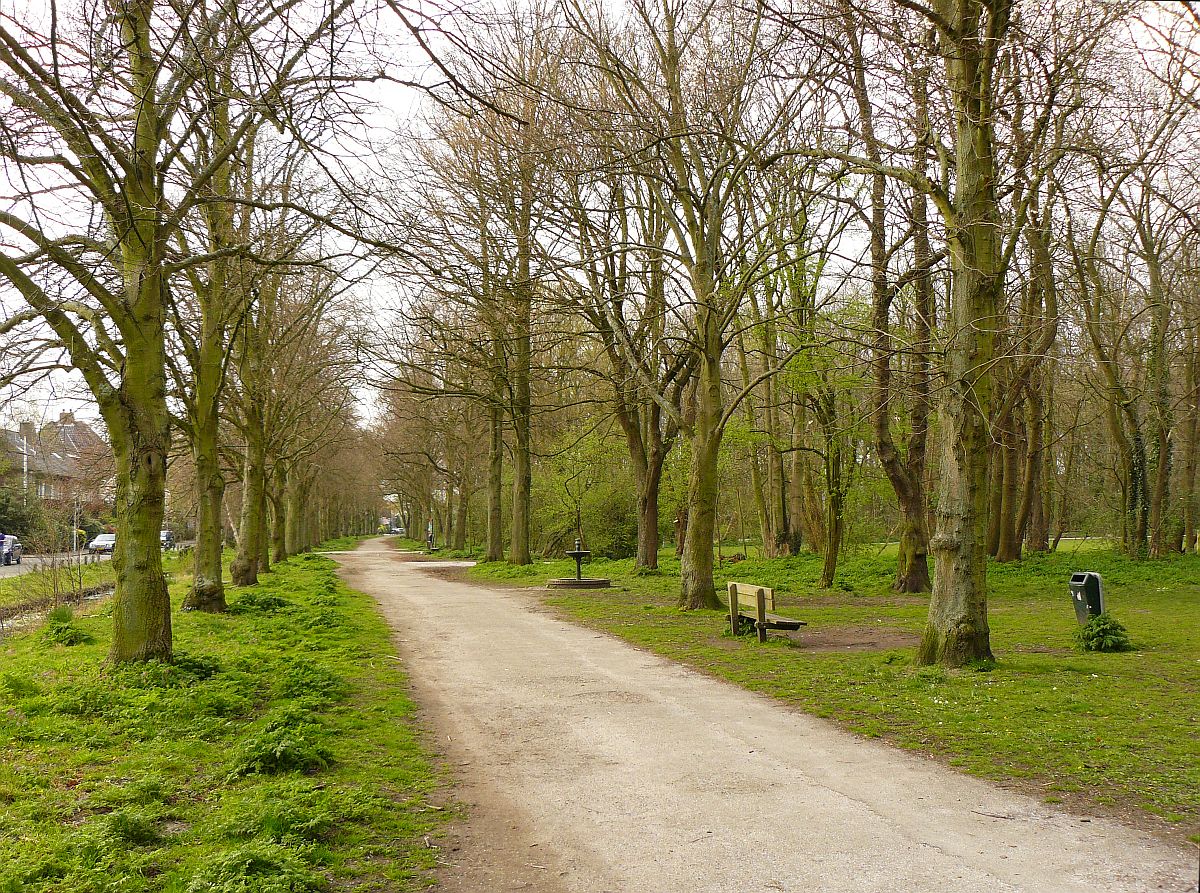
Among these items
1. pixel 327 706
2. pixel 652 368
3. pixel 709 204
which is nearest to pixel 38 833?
pixel 327 706

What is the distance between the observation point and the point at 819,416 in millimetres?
19422

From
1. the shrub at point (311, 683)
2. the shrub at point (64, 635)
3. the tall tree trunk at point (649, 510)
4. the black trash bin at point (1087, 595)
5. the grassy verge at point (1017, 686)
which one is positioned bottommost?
the grassy verge at point (1017, 686)

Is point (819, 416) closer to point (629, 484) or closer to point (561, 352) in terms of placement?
point (561, 352)

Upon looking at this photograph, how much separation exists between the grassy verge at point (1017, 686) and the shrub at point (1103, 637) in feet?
0.80

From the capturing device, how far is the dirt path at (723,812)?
4176 mm

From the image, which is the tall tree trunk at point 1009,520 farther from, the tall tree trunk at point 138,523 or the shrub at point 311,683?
the tall tree trunk at point 138,523

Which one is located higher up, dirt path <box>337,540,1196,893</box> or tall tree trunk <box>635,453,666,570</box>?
tall tree trunk <box>635,453,666,570</box>

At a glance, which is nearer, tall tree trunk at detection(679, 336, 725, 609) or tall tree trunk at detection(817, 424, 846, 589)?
tall tree trunk at detection(679, 336, 725, 609)

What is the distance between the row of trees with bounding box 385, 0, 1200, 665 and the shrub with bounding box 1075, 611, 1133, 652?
258 cm

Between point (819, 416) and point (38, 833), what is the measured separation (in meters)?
17.1

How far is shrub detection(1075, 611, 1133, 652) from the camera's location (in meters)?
10.8

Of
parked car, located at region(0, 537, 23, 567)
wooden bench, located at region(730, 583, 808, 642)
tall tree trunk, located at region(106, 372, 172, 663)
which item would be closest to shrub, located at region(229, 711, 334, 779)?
tall tree trunk, located at region(106, 372, 172, 663)

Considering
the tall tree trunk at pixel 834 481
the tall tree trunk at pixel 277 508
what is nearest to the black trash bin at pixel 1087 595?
the tall tree trunk at pixel 834 481

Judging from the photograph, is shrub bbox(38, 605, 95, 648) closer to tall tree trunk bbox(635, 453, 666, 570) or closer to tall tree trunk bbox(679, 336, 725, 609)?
tall tree trunk bbox(679, 336, 725, 609)
